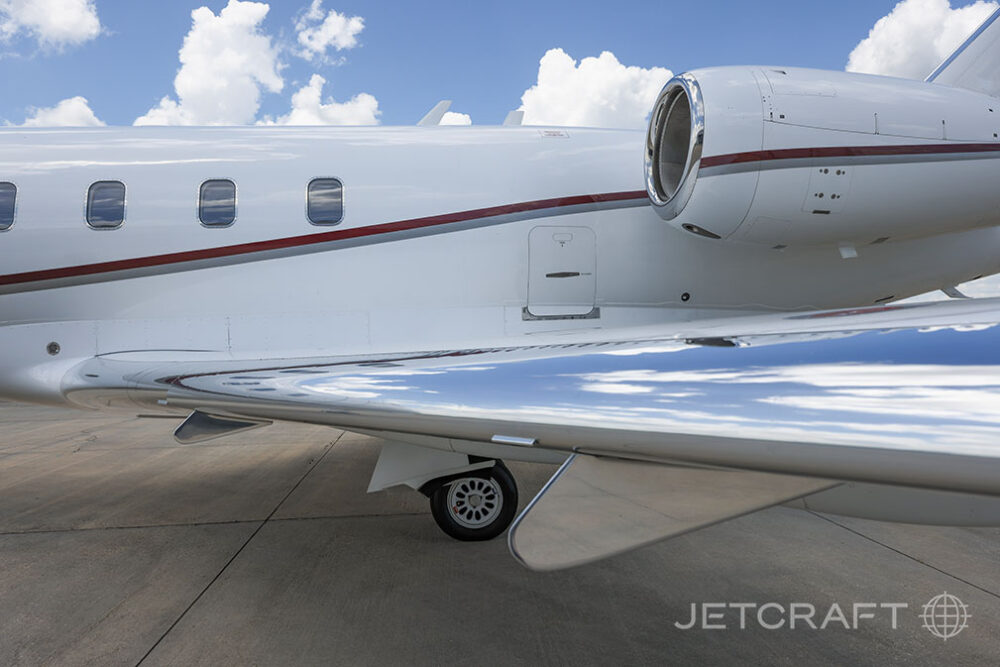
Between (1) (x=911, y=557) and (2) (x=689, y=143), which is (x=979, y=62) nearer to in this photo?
(2) (x=689, y=143)

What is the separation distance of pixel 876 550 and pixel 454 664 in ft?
8.71

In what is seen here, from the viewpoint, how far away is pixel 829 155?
2852 mm

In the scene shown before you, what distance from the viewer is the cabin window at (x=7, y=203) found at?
11.3ft

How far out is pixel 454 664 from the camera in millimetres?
2316

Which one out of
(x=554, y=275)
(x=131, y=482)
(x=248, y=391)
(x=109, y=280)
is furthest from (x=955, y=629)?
(x=131, y=482)

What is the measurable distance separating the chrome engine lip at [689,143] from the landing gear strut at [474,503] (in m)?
1.80

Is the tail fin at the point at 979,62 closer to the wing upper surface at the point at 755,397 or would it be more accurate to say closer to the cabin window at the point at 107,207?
the wing upper surface at the point at 755,397

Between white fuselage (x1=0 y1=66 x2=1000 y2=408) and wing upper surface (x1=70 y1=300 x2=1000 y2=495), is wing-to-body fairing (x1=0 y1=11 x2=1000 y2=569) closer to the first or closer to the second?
white fuselage (x1=0 y1=66 x2=1000 y2=408)

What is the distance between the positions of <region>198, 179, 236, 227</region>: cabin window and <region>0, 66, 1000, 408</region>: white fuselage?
0.05 metres

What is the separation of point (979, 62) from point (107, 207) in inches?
202

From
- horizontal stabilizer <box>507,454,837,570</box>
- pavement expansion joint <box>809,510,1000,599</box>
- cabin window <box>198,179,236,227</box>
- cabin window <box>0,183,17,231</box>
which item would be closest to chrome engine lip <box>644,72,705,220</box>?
pavement expansion joint <box>809,510,1000,599</box>

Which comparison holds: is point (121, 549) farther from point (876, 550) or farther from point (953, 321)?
point (876, 550)

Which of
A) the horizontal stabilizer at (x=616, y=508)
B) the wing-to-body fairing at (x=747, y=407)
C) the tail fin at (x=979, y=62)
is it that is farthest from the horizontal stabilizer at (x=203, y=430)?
the tail fin at (x=979, y=62)

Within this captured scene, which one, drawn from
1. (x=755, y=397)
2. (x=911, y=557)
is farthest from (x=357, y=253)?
(x=911, y=557)
